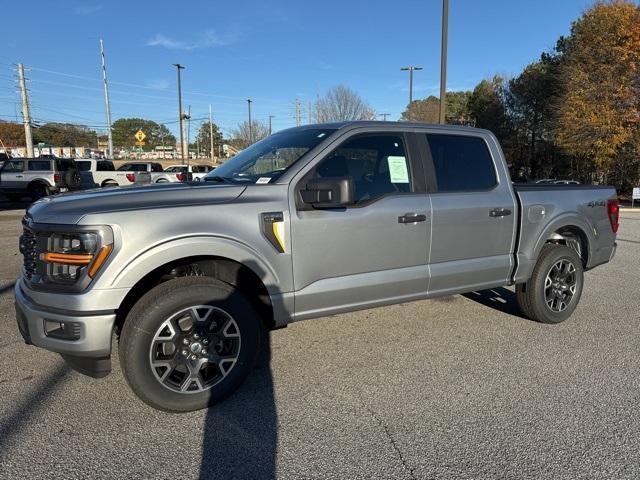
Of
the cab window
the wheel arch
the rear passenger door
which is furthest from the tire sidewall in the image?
the cab window

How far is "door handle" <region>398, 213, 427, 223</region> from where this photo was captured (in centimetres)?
373

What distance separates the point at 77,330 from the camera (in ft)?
9.11

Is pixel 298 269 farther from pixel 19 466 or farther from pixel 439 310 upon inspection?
pixel 439 310

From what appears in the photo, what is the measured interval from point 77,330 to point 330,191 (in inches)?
69.0

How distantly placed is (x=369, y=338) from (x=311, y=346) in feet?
1.86

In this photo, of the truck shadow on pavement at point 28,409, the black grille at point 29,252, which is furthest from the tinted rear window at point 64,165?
the black grille at point 29,252

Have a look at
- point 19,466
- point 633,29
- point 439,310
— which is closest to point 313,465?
point 19,466

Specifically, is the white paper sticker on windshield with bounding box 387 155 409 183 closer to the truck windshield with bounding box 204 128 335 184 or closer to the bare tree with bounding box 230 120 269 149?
the truck windshield with bounding box 204 128 335 184

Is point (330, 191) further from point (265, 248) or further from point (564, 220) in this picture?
point (564, 220)

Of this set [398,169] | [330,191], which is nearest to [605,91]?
[398,169]

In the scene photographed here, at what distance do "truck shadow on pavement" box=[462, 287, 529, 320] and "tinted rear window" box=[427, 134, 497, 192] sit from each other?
164 centimetres

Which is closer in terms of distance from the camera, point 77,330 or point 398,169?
Answer: point 77,330

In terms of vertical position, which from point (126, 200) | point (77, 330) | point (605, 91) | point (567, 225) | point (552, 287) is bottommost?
point (552, 287)

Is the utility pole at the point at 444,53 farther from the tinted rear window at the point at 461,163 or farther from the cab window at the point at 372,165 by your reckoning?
the cab window at the point at 372,165
